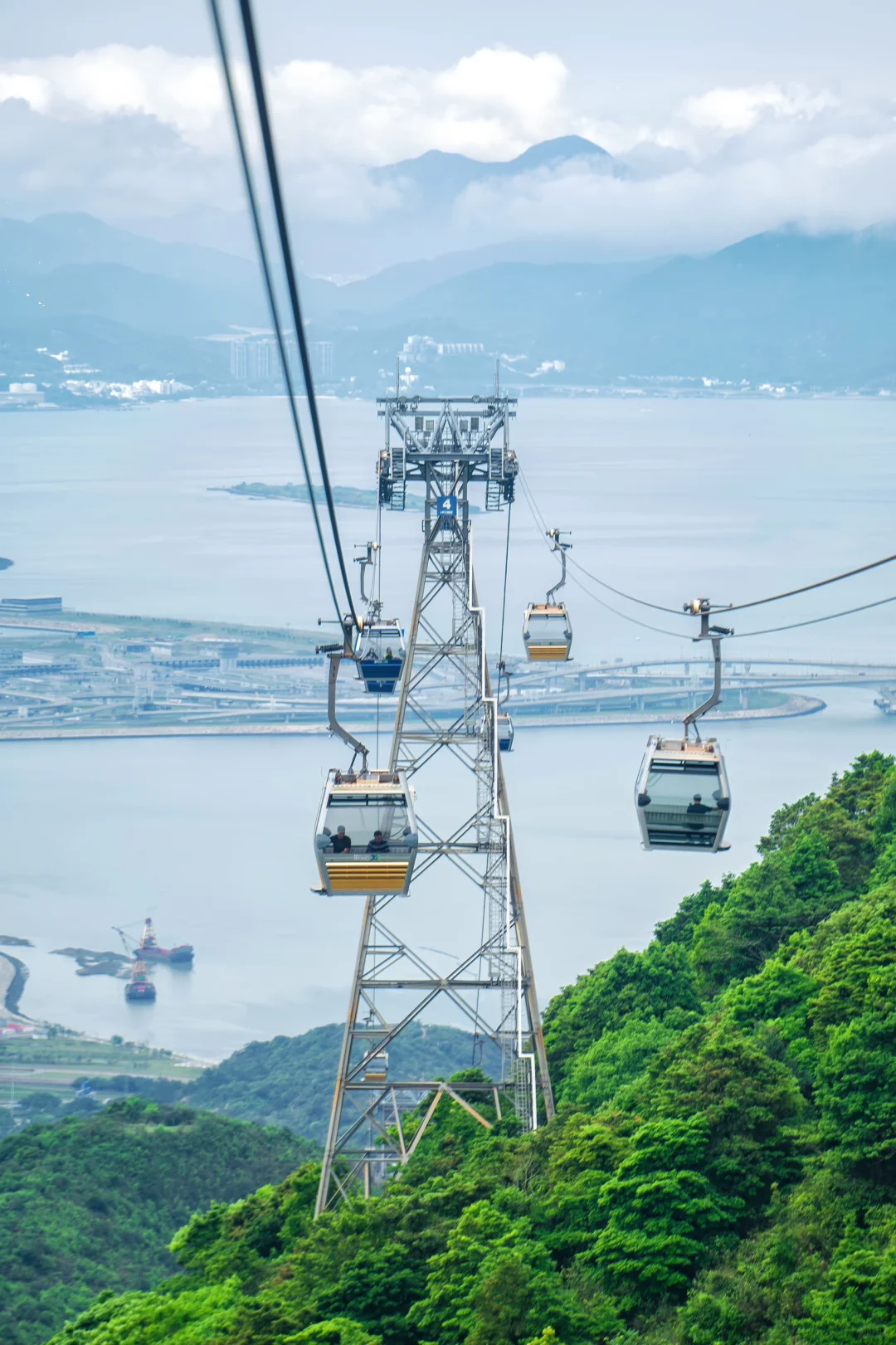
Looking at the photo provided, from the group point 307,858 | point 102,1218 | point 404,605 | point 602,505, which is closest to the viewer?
point 102,1218

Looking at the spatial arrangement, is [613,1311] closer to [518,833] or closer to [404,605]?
[518,833]

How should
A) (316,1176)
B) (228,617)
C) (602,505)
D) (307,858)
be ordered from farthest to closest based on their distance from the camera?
(602,505), (228,617), (307,858), (316,1176)

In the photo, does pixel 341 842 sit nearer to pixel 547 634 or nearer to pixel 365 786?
pixel 365 786

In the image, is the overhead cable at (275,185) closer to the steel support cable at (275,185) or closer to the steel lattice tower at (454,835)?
the steel support cable at (275,185)

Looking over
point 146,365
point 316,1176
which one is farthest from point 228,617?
point 316,1176

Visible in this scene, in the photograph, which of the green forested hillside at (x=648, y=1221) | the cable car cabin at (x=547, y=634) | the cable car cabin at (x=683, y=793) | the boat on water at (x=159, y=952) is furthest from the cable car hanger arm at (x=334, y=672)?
the boat on water at (x=159, y=952)
